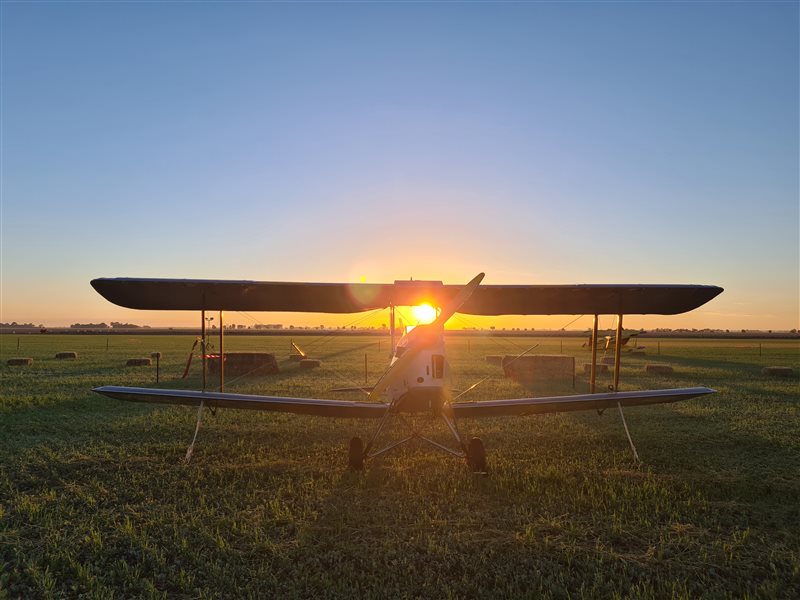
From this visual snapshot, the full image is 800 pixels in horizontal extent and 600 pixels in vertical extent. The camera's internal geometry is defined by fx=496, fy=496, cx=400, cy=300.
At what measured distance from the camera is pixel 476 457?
7.19 meters

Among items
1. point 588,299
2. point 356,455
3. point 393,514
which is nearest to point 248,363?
point 356,455

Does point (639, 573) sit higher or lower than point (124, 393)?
lower

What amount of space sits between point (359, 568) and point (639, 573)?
2.52 metres

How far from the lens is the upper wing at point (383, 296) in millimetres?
8094

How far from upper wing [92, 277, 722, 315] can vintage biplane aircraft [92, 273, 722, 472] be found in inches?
0.7

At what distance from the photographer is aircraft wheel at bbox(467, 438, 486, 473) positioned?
7.18 meters

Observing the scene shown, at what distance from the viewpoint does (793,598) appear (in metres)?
4.08

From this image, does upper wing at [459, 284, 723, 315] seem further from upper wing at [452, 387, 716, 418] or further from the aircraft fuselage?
the aircraft fuselage

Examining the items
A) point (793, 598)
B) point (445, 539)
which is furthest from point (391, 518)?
point (793, 598)

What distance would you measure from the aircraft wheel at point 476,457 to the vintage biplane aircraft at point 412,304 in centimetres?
1

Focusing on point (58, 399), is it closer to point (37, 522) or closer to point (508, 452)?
point (37, 522)

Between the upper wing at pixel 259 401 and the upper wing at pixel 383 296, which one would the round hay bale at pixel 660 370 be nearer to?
the upper wing at pixel 383 296

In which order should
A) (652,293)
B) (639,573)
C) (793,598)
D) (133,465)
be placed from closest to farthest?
(793,598)
(639,573)
(133,465)
(652,293)

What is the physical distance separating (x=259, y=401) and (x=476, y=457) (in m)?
3.42
